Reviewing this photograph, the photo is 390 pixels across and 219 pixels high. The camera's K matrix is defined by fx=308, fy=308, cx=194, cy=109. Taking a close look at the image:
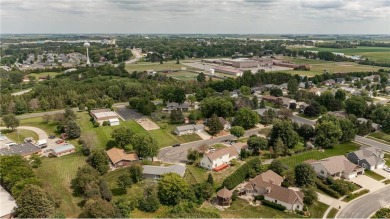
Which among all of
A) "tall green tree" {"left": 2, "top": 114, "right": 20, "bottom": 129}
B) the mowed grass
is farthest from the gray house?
"tall green tree" {"left": 2, "top": 114, "right": 20, "bottom": 129}

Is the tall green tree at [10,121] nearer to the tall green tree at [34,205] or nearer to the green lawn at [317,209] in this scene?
the tall green tree at [34,205]

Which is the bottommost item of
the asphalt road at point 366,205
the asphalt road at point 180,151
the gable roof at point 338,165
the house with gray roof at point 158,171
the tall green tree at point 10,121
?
the asphalt road at point 366,205

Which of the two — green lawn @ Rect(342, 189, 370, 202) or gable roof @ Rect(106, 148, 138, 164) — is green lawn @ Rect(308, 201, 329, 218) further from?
gable roof @ Rect(106, 148, 138, 164)

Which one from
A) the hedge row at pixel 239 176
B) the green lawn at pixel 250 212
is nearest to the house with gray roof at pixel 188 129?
the hedge row at pixel 239 176

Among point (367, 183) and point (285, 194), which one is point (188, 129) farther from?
point (367, 183)

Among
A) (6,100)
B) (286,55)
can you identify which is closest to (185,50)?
(286,55)

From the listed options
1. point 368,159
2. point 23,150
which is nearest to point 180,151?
point 23,150
